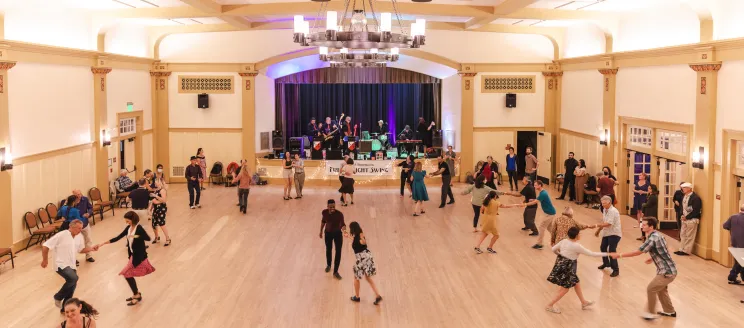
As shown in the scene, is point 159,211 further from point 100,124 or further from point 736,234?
point 736,234

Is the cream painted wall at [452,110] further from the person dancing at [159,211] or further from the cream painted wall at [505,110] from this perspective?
the person dancing at [159,211]

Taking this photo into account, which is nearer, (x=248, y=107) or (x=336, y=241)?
(x=336, y=241)

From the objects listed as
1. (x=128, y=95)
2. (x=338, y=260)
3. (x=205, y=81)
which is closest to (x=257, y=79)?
(x=205, y=81)

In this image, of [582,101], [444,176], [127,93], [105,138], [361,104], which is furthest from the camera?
[361,104]

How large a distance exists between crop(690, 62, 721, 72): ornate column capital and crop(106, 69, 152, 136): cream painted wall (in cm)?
1382

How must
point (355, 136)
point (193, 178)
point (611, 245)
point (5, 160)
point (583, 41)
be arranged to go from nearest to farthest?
point (611, 245) → point (5, 160) → point (193, 178) → point (583, 41) → point (355, 136)

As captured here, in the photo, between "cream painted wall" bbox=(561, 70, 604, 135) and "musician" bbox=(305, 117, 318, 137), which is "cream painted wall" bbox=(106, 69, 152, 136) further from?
"cream painted wall" bbox=(561, 70, 604, 135)

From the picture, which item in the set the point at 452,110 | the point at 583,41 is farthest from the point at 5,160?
the point at 583,41

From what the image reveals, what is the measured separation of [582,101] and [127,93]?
42.8ft

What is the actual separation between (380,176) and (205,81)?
6.46 m

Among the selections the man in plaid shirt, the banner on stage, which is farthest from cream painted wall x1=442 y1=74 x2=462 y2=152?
the man in plaid shirt

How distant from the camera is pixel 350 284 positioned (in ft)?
35.8

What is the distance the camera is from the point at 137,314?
31.1 ft

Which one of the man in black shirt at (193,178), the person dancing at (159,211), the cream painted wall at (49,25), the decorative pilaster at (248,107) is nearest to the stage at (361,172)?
the decorative pilaster at (248,107)
